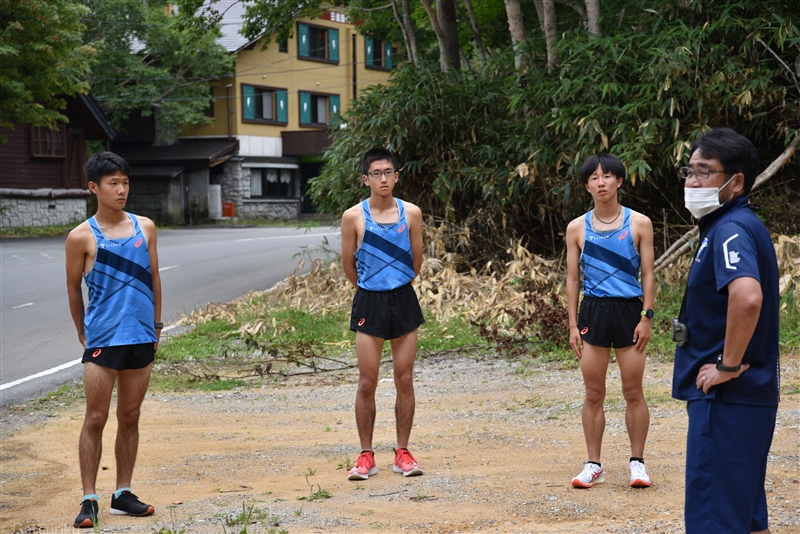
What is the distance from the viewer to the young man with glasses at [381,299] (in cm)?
603

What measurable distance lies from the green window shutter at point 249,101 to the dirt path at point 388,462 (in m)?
36.9

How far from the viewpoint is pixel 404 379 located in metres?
6.08

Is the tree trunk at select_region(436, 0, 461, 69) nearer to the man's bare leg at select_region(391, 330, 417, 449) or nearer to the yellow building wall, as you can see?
the man's bare leg at select_region(391, 330, 417, 449)

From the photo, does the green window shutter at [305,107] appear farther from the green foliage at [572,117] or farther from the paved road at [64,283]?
the green foliage at [572,117]

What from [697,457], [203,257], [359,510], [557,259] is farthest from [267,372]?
[203,257]

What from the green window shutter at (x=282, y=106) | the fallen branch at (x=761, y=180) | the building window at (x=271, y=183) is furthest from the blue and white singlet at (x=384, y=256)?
the green window shutter at (x=282, y=106)

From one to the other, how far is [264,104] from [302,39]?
4.01 metres

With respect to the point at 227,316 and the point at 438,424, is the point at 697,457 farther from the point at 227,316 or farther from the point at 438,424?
the point at 227,316

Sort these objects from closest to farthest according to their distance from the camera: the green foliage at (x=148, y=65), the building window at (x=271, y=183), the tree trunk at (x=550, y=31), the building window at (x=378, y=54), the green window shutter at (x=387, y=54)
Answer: the tree trunk at (x=550, y=31), the green foliage at (x=148, y=65), the building window at (x=271, y=183), the building window at (x=378, y=54), the green window shutter at (x=387, y=54)

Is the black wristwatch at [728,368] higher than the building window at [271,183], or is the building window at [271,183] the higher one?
the building window at [271,183]

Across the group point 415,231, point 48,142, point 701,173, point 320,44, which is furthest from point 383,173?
point 320,44

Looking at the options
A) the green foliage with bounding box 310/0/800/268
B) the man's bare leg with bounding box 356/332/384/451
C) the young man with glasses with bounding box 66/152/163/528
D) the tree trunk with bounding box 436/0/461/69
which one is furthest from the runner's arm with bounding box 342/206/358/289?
the tree trunk with bounding box 436/0/461/69

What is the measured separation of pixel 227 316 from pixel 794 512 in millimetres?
10211

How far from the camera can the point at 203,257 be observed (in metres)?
24.1
